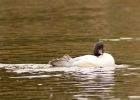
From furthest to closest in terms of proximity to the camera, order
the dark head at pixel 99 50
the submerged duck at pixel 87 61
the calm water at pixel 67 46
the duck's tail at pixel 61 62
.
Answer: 1. the dark head at pixel 99 50
2. the duck's tail at pixel 61 62
3. the submerged duck at pixel 87 61
4. the calm water at pixel 67 46

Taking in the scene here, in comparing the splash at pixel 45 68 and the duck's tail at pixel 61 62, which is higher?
the duck's tail at pixel 61 62

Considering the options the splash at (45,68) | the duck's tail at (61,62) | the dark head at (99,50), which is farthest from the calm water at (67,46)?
the dark head at (99,50)

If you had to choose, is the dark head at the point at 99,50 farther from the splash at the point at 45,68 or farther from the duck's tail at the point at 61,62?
the duck's tail at the point at 61,62

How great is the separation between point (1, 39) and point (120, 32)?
A: 15.2ft

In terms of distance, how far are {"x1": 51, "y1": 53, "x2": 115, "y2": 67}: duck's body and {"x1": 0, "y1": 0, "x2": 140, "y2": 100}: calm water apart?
219mm

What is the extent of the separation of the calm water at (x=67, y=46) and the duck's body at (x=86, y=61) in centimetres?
22

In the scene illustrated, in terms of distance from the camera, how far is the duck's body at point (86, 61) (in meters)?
20.9

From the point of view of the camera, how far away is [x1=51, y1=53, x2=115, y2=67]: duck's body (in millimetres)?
20891

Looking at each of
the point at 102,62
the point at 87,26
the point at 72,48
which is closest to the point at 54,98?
the point at 102,62

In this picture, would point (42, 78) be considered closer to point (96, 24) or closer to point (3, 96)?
point (3, 96)

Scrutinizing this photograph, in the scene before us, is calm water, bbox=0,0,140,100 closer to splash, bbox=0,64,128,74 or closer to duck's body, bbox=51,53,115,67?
splash, bbox=0,64,128,74

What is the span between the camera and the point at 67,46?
85.5ft

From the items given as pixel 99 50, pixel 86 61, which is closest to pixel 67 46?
pixel 99 50

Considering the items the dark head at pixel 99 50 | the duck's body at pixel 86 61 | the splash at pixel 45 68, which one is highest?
the dark head at pixel 99 50
